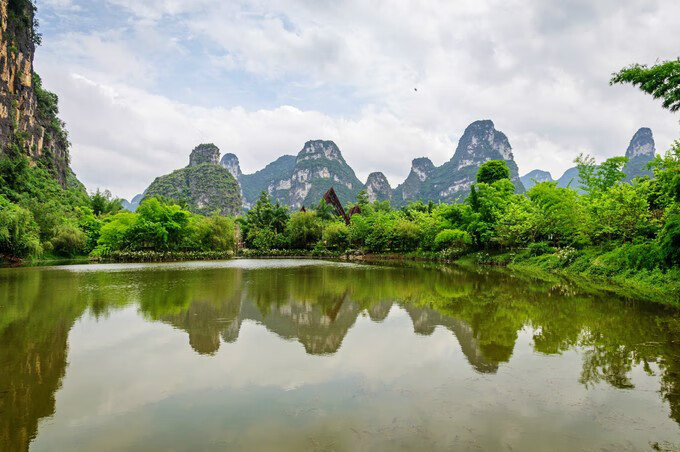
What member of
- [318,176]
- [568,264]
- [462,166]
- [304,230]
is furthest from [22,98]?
[462,166]

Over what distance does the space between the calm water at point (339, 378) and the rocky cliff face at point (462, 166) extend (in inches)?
6281

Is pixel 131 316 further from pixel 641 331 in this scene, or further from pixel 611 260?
pixel 611 260

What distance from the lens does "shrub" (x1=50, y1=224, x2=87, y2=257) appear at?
41.7m

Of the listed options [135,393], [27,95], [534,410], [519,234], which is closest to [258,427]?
[135,393]

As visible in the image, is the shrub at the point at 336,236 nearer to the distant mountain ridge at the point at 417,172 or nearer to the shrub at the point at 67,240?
the shrub at the point at 67,240

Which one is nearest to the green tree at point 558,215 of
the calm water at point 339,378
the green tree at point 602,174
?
the green tree at point 602,174

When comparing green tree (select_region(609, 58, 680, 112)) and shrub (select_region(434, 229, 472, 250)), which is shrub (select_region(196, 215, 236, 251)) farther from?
green tree (select_region(609, 58, 680, 112))

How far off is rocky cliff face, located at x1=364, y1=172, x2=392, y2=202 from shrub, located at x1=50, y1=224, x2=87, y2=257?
12895 centimetres

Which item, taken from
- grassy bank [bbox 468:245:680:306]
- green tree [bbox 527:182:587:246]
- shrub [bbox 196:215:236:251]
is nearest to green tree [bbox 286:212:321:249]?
shrub [bbox 196:215:236:251]

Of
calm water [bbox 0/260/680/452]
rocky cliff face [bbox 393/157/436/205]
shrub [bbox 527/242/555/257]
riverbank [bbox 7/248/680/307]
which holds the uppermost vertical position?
rocky cliff face [bbox 393/157/436/205]

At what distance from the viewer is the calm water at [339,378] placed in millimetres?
4270

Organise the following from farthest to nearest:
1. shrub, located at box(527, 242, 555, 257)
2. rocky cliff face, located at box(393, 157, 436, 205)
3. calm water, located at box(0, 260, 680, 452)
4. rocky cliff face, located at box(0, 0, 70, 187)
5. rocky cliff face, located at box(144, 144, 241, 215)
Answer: rocky cliff face, located at box(393, 157, 436, 205)
rocky cliff face, located at box(144, 144, 241, 215)
rocky cliff face, located at box(0, 0, 70, 187)
shrub, located at box(527, 242, 555, 257)
calm water, located at box(0, 260, 680, 452)

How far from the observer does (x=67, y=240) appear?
42406 mm

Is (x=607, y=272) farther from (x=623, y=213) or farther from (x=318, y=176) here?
(x=318, y=176)
